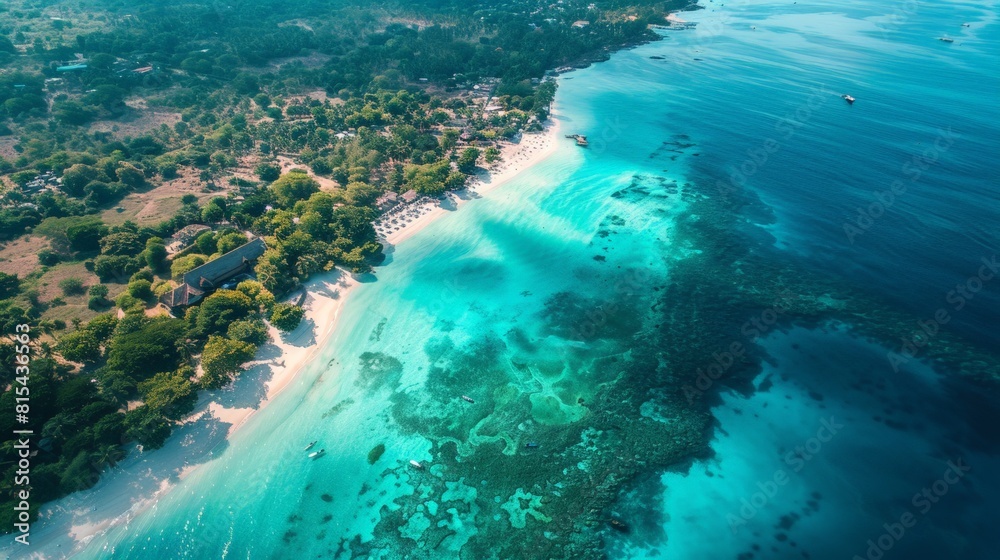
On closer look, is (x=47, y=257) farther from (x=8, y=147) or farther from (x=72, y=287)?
(x=8, y=147)

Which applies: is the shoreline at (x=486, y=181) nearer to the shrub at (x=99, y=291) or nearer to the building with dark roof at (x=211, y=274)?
the building with dark roof at (x=211, y=274)

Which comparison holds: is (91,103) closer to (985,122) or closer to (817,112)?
(817,112)

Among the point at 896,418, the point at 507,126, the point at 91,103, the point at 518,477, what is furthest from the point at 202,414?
the point at 91,103

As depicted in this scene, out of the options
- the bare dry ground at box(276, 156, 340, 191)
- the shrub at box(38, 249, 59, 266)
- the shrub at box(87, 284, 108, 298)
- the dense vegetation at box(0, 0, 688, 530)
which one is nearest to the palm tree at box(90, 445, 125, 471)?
the dense vegetation at box(0, 0, 688, 530)

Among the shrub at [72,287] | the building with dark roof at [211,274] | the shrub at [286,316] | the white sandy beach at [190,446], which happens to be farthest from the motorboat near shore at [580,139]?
the shrub at [72,287]

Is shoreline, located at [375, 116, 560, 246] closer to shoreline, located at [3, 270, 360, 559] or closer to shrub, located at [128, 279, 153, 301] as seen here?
shoreline, located at [3, 270, 360, 559]

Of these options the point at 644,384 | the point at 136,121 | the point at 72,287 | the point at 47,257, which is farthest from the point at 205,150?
the point at 644,384
